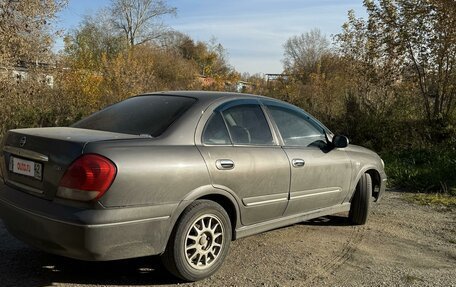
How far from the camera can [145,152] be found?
11.9 ft

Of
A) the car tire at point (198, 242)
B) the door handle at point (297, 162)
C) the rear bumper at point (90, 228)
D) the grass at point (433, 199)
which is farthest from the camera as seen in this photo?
the grass at point (433, 199)

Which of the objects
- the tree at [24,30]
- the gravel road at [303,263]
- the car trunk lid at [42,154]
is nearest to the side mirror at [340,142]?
the gravel road at [303,263]

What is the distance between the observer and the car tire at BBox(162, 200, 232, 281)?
3.81m

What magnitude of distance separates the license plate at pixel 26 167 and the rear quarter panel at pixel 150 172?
51 cm

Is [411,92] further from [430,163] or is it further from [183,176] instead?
[183,176]

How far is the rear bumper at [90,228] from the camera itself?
3.35 meters

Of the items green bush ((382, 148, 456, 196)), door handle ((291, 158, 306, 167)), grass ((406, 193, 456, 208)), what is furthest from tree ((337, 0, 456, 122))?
door handle ((291, 158, 306, 167))

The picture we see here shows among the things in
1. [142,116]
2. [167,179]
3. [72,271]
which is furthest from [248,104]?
[72,271]

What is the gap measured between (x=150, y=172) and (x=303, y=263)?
1945mm

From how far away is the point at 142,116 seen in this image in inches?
169

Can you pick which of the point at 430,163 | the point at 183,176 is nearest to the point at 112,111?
the point at 183,176

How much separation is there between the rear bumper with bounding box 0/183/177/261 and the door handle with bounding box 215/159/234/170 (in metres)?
0.58

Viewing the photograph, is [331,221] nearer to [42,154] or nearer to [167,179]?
[167,179]

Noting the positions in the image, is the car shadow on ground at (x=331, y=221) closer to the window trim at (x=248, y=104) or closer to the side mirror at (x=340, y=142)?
the side mirror at (x=340, y=142)
